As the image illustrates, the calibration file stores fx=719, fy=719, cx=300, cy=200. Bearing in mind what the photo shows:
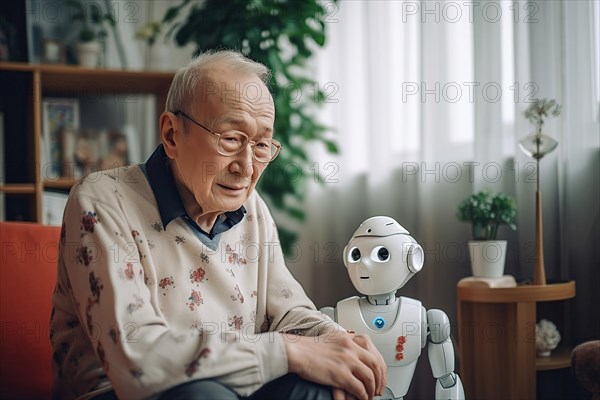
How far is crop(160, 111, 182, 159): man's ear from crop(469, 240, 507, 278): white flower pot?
3.45ft

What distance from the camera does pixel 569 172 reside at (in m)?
2.08

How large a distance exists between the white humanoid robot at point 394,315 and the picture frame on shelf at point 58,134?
1673mm

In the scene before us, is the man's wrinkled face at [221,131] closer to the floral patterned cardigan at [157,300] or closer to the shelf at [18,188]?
the floral patterned cardigan at [157,300]

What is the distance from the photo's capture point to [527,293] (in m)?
1.92

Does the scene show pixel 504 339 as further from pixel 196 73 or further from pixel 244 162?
pixel 196 73

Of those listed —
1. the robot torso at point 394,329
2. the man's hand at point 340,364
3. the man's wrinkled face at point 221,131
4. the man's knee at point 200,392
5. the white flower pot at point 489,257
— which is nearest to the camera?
the man's knee at point 200,392

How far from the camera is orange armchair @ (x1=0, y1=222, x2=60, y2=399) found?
1.53 m

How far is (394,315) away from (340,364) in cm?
39

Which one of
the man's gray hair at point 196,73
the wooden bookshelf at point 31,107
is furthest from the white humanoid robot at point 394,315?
the wooden bookshelf at point 31,107

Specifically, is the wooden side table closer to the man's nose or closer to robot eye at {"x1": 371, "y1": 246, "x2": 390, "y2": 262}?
robot eye at {"x1": 371, "y1": 246, "x2": 390, "y2": 262}

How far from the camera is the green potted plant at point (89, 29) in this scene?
292cm

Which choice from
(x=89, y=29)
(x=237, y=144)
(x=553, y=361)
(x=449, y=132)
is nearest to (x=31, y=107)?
(x=89, y=29)

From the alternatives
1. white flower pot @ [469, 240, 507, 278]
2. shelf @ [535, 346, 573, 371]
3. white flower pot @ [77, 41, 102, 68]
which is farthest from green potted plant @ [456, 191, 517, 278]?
white flower pot @ [77, 41, 102, 68]

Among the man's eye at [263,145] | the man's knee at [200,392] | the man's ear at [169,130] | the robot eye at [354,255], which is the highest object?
the man's ear at [169,130]
